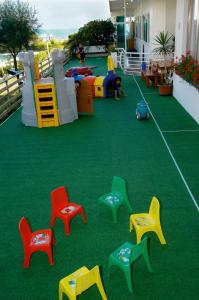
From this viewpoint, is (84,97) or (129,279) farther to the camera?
(84,97)

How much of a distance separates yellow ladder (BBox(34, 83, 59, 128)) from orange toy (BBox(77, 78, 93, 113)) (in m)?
1.28

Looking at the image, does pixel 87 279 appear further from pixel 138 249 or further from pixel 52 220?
pixel 52 220

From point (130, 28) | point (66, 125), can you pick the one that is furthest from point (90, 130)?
point (130, 28)

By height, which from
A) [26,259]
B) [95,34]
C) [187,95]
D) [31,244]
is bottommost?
[26,259]

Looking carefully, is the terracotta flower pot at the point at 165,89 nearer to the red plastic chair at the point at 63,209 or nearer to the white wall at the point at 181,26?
the white wall at the point at 181,26

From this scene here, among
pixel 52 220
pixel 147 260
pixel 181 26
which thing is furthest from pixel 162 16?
pixel 147 260

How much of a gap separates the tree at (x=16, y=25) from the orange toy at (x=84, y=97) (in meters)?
11.2

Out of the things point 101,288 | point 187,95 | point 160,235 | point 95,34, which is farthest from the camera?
point 95,34

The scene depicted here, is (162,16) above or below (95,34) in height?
above

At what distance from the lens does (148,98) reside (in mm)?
13992

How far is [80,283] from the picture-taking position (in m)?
3.78

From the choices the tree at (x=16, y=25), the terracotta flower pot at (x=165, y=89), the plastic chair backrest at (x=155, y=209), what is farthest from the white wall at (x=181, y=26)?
the tree at (x=16, y=25)

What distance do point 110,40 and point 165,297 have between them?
30.8 metres

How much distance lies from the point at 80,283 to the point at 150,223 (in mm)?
1713
